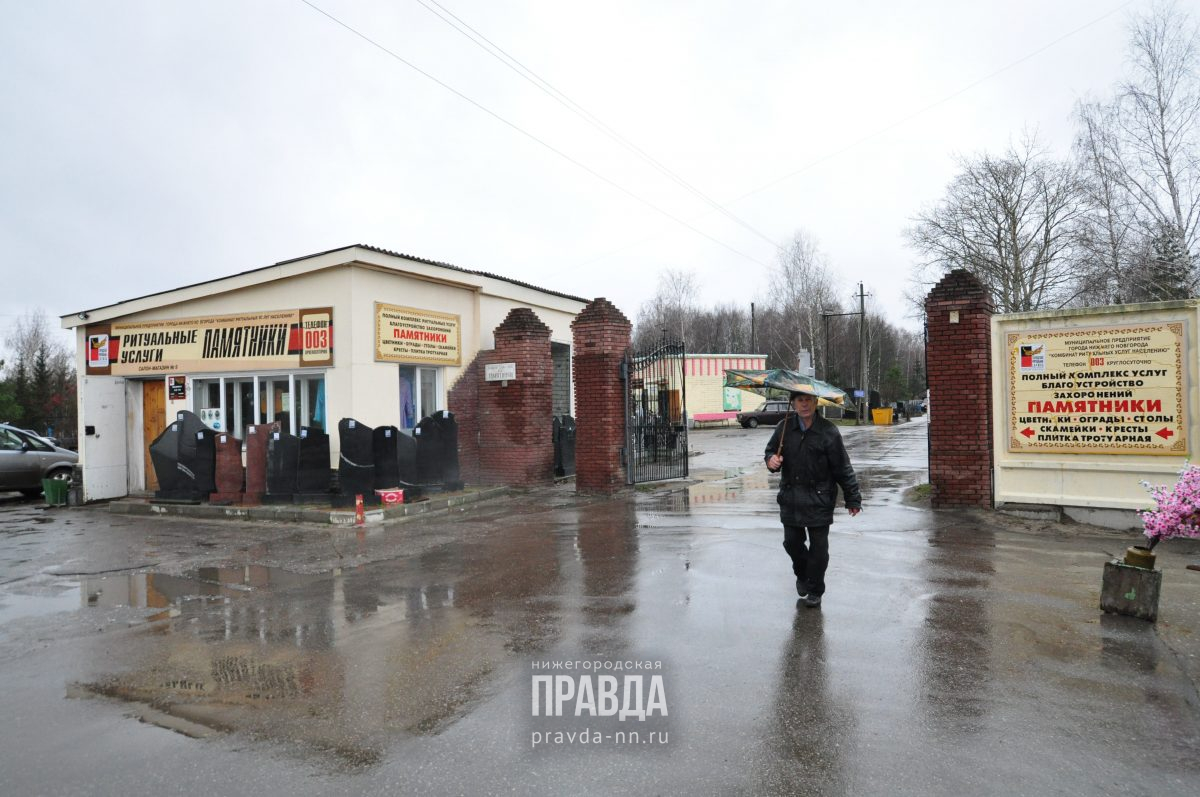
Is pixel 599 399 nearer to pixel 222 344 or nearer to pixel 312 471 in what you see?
pixel 312 471

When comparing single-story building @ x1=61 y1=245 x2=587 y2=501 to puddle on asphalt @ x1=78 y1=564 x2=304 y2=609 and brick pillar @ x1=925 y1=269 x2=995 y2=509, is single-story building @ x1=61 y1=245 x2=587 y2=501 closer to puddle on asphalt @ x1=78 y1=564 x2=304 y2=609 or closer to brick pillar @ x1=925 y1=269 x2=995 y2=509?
puddle on asphalt @ x1=78 y1=564 x2=304 y2=609

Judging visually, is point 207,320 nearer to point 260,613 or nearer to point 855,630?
point 260,613

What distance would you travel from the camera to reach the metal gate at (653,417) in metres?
14.3

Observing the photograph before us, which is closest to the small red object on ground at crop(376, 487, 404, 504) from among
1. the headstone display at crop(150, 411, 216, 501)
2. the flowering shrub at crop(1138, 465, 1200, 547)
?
the headstone display at crop(150, 411, 216, 501)

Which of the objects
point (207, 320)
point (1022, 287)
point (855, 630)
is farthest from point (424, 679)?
point (1022, 287)

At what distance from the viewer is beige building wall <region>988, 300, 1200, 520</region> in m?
8.78

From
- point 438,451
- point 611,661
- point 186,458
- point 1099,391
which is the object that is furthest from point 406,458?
point 1099,391

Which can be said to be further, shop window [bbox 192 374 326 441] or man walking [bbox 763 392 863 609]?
shop window [bbox 192 374 326 441]

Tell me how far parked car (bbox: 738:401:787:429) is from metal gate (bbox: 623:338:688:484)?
26.0 meters

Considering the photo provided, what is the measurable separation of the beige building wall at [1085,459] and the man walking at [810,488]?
5.04m

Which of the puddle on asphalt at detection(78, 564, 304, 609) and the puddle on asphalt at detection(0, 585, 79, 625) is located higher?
the puddle on asphalt at detection(78, 564, 304, 609)

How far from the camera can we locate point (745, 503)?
11984 mm

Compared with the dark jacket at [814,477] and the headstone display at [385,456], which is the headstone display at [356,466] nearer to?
the headstone display at [385,456]

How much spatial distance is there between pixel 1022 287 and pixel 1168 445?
3356 centimetres
